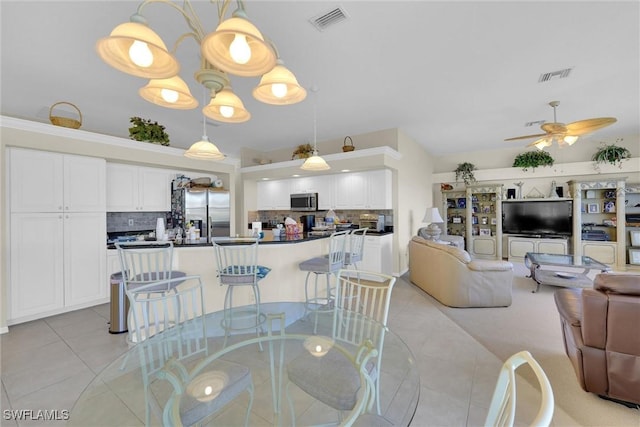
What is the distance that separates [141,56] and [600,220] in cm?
874

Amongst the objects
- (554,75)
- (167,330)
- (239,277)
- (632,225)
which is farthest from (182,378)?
(632,225)

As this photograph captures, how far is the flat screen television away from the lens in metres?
6.12

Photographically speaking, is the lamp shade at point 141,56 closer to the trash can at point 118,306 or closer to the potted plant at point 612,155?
the trash can at point 118,306

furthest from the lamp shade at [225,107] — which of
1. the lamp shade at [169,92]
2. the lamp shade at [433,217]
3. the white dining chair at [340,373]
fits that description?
the lamp shade at [433,217]

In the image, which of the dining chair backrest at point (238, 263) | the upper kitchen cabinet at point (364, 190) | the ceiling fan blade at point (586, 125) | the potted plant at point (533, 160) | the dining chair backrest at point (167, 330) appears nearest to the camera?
the dining chair backrest at point (167, 330)

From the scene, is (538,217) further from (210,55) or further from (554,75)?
(210,55)

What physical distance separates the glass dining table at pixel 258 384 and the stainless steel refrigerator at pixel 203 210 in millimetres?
3171

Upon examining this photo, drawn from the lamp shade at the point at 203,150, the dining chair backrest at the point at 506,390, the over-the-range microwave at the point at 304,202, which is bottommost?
the dining chair backrest at the point at 506,390

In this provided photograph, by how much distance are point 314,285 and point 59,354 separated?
2679 mm

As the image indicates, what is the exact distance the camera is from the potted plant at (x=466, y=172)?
716cm

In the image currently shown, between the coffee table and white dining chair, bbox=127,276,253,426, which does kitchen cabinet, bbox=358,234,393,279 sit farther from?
white dining chair, bbox=127,276,253,426

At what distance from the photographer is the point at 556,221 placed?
622 cm

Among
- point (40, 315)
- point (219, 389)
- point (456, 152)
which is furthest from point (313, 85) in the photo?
point (456, 152)

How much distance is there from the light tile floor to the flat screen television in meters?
4.78
